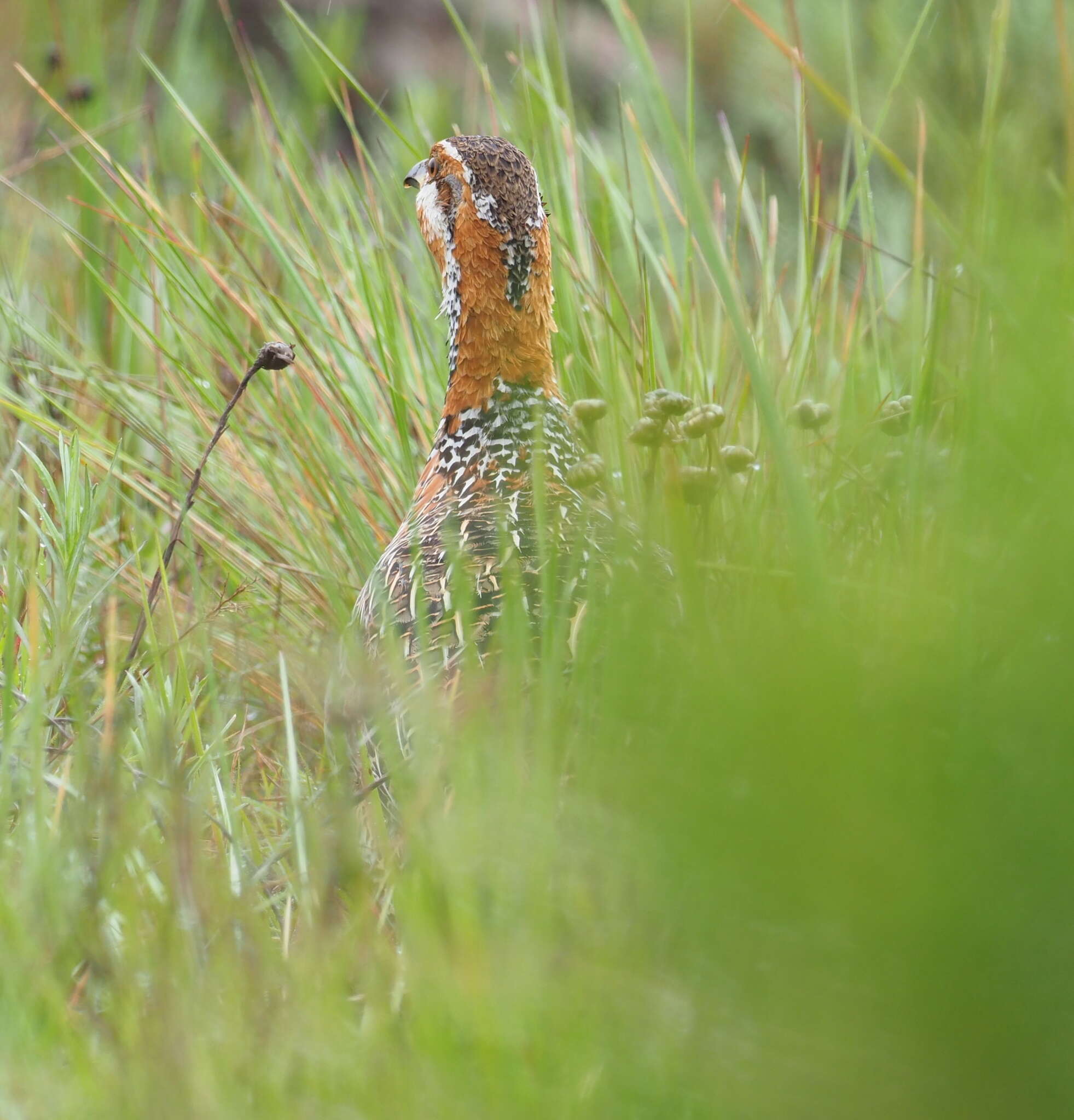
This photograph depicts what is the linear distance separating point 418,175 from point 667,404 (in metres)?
1.26

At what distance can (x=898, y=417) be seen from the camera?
6.41ft

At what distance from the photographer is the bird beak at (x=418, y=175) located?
303 cm

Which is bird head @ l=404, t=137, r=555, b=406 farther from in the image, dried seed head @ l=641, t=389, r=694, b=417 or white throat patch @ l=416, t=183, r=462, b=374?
dried seed head @ l=641, t=389, r=694, b=417

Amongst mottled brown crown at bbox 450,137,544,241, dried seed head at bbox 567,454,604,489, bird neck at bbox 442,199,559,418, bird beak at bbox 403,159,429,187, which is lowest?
dried seed head at bbox 567,454,604,489

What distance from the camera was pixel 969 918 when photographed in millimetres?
701

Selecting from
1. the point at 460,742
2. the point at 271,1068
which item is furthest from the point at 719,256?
the point at 271,1068

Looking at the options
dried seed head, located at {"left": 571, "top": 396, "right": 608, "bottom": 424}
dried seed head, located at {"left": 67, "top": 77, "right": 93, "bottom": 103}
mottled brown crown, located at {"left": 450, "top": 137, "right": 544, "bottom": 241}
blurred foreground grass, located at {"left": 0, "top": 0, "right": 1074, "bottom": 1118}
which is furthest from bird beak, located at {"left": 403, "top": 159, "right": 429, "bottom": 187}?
dried seed head, located at {"left": 67, "top": 77, "right": 93, "bottom": 103}

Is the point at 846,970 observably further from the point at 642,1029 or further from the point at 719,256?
the point at 719,256

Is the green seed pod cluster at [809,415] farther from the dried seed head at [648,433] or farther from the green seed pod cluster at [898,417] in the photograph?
the dried seed head at [648,433]

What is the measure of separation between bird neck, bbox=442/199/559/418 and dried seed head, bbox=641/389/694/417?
30.0 inches

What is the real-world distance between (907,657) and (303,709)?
2.00 meters

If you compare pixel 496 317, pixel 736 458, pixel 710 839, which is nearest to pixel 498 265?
pixel 496 317

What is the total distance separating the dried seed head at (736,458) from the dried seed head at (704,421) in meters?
0.10

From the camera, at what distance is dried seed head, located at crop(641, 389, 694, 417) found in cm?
211
